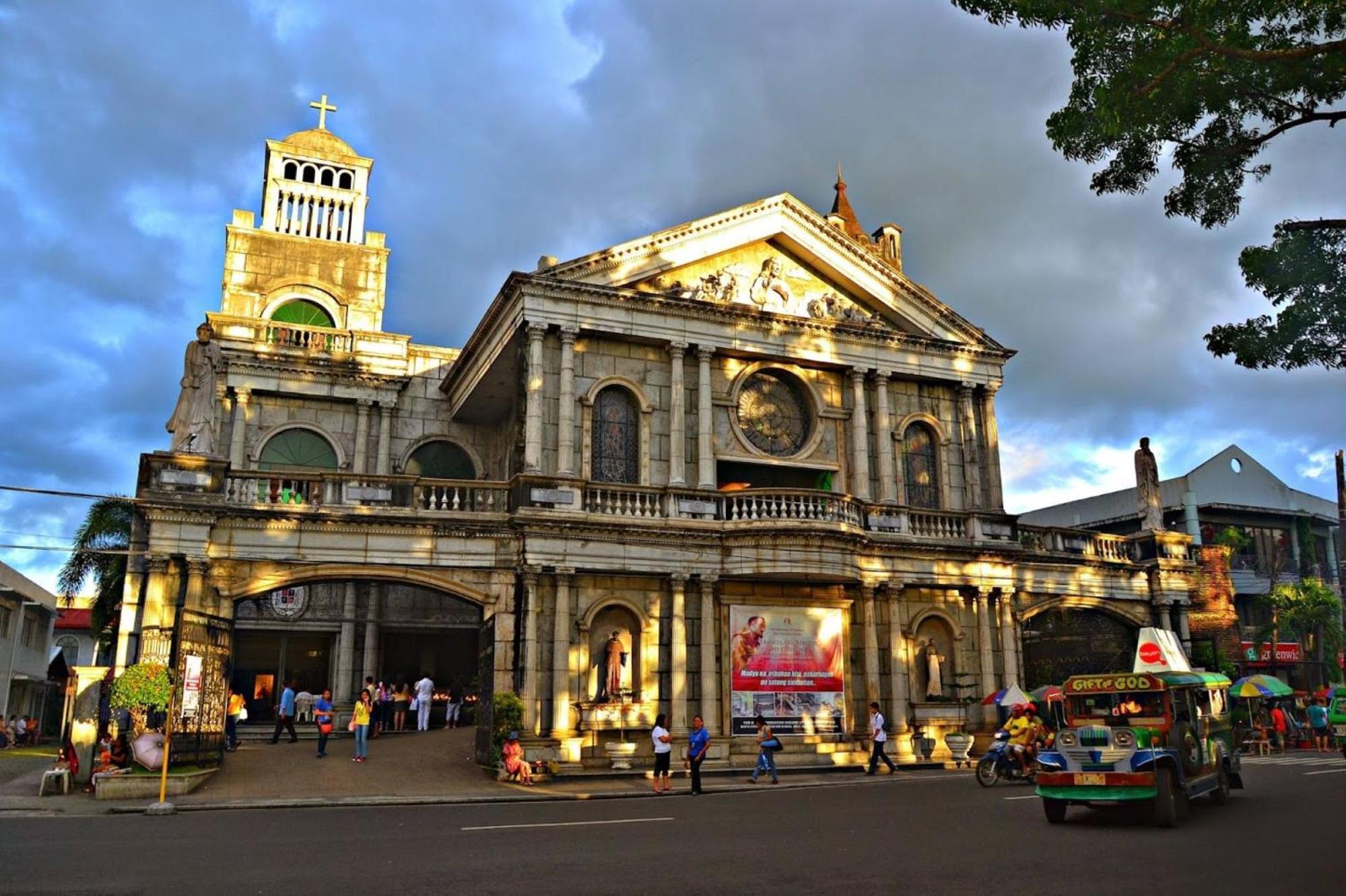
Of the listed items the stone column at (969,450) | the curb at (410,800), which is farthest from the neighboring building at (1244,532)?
the curb at (410,800)

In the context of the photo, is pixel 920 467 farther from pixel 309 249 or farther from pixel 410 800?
pixel 309 249

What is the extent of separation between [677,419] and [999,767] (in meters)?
11.4

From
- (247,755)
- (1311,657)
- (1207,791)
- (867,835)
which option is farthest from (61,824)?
(1311,657)

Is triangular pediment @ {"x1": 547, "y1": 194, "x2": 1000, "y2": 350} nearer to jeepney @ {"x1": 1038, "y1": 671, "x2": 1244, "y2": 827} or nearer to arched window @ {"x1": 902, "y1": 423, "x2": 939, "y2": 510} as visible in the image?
arched window @ {"x1": 902, "y1": 423, "x2": 939, "y2": 510}

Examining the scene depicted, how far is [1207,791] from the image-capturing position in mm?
15219

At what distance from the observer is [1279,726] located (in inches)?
1292

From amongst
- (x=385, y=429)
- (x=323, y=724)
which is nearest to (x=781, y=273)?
(x=385, y=429)

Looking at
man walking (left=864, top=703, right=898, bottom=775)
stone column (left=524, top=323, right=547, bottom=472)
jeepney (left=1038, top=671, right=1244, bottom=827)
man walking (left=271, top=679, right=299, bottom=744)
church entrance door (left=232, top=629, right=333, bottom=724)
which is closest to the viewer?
jeepney (left=1038, top=671, right=1244, bottom=827)

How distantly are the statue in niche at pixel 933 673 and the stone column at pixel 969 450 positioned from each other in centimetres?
460

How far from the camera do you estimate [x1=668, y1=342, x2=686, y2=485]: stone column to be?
1035 inches

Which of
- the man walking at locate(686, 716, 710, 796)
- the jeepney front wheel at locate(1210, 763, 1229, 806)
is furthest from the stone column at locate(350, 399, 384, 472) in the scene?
the jeepney front wheel at locate(1210, 763, 1229, 806)

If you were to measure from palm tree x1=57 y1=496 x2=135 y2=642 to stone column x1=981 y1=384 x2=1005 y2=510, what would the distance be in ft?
83.3

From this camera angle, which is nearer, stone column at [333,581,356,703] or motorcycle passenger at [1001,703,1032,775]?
motorcycle passenger at [1001,703,1032,775]

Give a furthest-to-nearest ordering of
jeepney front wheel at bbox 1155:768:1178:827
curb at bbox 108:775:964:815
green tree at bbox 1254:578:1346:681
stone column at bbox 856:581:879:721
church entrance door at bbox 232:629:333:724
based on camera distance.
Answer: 1. green tree at bbox 1254:578:1346:681
2. church entrance door at bbox 232:629:333:724
3. stone column at bbox 856:581:879:721
4. curb at bbox 108:775:964:815
5. jeepney front wheel at bbox 1155:768:1178:827
